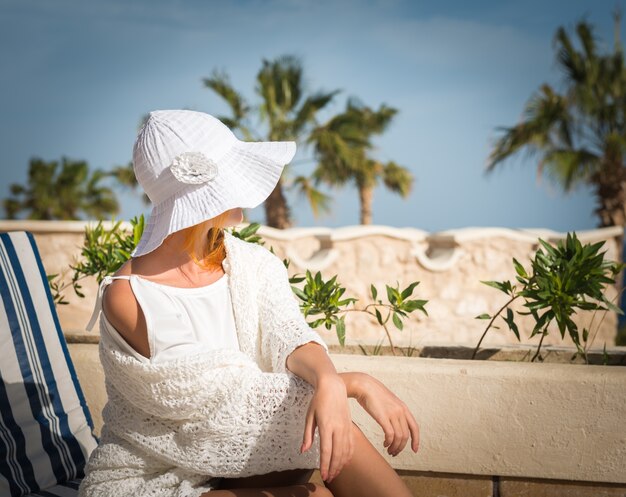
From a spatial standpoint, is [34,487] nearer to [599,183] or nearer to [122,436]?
[122,436]

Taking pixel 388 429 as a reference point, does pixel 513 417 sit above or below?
below

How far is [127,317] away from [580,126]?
16378 mm

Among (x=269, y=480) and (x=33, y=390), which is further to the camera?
(x=33, y=390)

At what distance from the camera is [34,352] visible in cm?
246

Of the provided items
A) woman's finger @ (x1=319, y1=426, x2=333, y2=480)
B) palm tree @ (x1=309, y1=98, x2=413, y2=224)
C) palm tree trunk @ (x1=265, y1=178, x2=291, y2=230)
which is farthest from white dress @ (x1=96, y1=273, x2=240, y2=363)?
palm tree @ (x1=309, y1=98, x2=413, y2=224)

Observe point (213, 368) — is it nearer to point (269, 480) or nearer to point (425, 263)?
point (269, 480)

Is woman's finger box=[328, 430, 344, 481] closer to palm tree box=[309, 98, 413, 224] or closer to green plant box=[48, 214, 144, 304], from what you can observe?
green plant box=[48, 214, 144, 304]

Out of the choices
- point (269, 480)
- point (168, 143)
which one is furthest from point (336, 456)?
point (168, 143)

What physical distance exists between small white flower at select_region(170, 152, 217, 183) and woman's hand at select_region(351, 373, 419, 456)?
A: 0.61 meters

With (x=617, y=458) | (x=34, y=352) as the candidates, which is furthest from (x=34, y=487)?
(x=617, y=458)

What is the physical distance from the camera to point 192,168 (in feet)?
5.11

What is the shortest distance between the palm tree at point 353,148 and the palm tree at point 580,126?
3.39 meters

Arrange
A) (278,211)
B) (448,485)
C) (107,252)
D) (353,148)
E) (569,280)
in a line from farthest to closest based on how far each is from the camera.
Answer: (353,148)
(278,211)
(107,252)
(569,280)
(448,485)

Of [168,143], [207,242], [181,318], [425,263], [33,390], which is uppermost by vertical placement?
[168,143]
